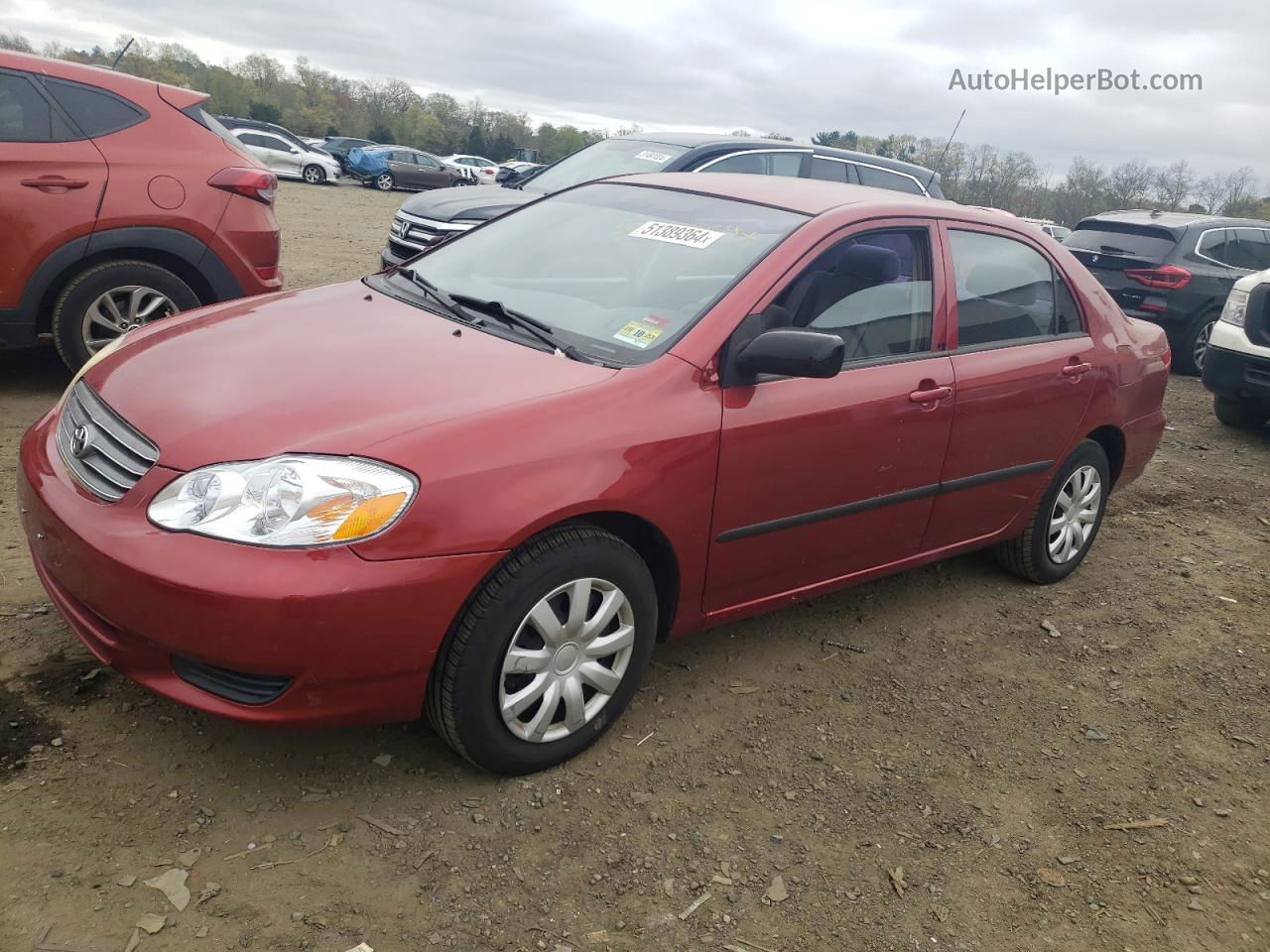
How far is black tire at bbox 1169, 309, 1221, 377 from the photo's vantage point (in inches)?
398

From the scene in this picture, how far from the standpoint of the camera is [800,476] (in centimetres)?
326

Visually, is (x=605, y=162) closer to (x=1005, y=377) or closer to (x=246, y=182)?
(x=246, y=182)

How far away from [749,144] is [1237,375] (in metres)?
4.17

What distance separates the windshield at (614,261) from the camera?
3158 mm

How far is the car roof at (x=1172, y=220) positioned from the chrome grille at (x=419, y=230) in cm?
691

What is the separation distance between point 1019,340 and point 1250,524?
2889mm

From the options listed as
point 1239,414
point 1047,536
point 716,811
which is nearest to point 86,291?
point 716,811

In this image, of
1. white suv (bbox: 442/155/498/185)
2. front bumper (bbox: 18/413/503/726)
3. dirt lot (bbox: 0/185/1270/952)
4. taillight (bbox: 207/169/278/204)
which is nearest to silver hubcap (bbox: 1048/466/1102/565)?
dirt lot (bbox: 0/185/1270/952)

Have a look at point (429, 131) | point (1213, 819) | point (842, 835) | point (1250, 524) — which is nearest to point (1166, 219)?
point (1250, 524)

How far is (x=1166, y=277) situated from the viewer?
9938 millimetres

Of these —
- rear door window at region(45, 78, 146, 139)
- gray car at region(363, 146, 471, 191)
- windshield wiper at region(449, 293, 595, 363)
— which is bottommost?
gray car at region(363, 146, 471, 191)

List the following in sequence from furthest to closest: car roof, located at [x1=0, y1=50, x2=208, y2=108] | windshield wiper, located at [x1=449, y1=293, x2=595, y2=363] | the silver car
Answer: the silver car → car roof, located at [x1=0, y1=50, x2=208, y2=108] → windshield wiper, located at [x1=449, y1=293, x2=595, y2=363]

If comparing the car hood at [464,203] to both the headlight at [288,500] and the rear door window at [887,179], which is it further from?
the headlight at [288,500]

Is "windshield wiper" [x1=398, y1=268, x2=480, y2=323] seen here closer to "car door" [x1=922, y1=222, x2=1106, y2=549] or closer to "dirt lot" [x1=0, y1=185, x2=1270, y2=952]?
"dirt lot" [x1=0, y1=185, x2=1270, y2=952]
